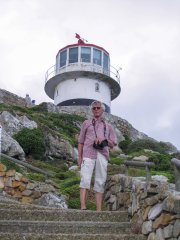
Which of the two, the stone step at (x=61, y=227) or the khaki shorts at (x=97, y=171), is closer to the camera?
the stone step at (x=61, y=227)

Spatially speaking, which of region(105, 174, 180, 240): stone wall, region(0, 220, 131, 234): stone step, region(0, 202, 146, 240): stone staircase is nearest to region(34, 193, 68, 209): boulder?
region(105, 174, 180, 240): stone wall

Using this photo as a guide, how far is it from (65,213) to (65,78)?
29908 mm

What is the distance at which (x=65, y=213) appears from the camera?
6.36 m

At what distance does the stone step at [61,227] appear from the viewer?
227 inches

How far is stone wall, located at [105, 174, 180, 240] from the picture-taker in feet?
16.4

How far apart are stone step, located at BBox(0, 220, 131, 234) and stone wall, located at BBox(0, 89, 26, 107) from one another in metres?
27.2

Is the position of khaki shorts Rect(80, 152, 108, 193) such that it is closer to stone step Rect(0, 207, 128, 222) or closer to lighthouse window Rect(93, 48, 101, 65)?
stone step Rect(0, 207, 128, 222)

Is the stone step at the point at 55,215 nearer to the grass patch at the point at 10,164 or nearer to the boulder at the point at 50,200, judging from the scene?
the boulder at the point at 50,200

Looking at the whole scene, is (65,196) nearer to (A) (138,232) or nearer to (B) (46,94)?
(A) (138,232)

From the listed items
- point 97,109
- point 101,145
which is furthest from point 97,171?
point 97,109

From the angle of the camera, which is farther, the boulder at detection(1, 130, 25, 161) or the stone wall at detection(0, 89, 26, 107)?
the stone wall at detection(0, 89, 26, 107)

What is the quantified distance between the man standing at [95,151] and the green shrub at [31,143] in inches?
416

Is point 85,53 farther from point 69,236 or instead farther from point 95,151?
point 69,236

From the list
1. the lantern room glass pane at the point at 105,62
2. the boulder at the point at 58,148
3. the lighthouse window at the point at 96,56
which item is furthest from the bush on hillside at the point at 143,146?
the lantern room glass pane at the point at 105,62
